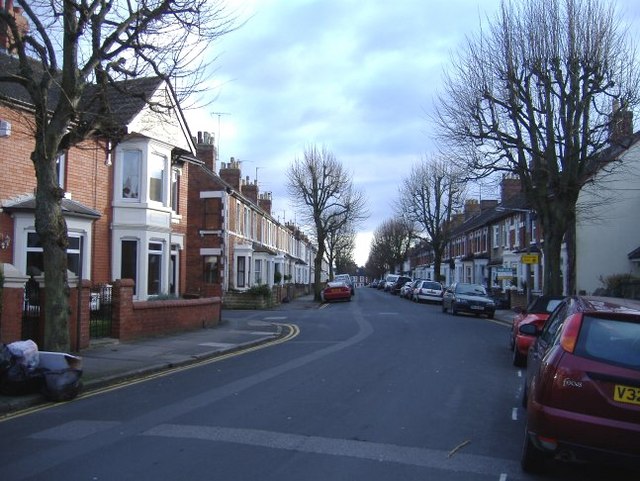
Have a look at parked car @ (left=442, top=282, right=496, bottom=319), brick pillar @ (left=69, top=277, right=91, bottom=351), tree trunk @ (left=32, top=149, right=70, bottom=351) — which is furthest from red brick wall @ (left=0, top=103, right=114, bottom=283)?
parked car @ (left=442, top=282, right=496, bottom=319)

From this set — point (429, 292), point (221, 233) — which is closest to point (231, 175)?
point (221, 233)

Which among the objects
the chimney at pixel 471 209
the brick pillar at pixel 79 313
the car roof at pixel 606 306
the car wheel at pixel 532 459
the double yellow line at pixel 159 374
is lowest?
the double yellow line at pixel 159 374

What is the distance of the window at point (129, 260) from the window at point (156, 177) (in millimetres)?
1796

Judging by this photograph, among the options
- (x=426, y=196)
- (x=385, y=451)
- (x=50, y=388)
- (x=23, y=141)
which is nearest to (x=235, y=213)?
(x=23, y=141)

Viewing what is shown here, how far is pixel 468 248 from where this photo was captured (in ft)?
198

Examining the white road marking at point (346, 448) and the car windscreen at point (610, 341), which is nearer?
the car windscreen at point (610, 341)

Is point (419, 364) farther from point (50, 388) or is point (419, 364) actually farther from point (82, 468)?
point (82, 468)

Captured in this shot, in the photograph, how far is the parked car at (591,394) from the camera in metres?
4.83

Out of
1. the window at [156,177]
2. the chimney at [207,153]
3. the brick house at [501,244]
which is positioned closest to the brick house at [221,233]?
the chimney at [207,153]

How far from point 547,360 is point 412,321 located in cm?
1939

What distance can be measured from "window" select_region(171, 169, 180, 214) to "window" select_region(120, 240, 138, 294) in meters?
3.53

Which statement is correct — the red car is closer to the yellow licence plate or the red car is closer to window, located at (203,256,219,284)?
the yellow licence plate

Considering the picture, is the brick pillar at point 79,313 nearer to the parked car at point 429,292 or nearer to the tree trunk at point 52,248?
the tree trunk at point 52,248

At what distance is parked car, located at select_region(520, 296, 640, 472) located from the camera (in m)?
4.83
